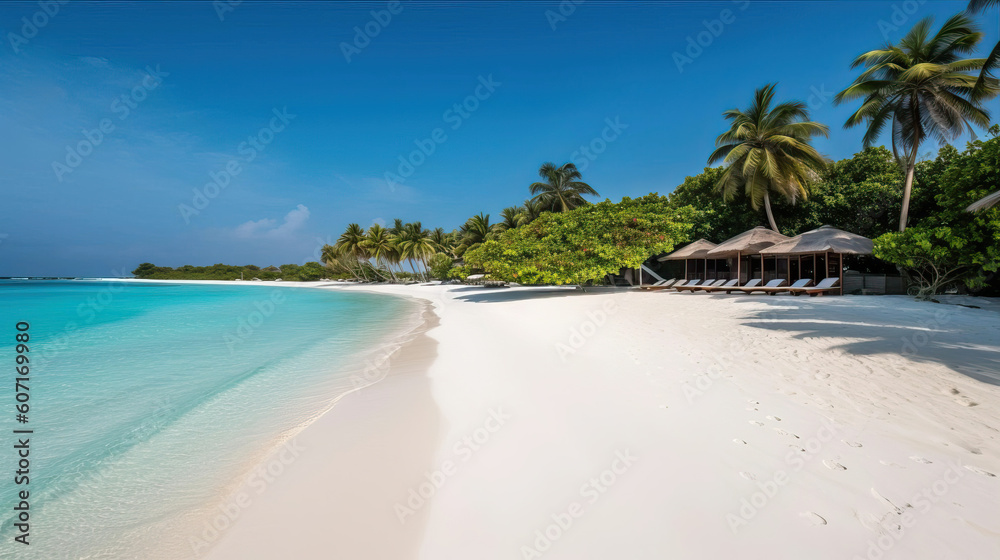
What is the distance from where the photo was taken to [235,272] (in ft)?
322

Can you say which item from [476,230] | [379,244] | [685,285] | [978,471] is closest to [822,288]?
[685,285]

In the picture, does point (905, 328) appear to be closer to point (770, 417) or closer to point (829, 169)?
point (770, 417)

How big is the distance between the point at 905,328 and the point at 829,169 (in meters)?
16.6

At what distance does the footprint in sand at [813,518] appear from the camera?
2242 millimetres

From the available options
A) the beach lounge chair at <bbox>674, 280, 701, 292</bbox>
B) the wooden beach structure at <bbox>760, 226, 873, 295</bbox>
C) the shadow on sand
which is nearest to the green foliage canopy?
the beach lounge chair at <bbox>674, 280, 701, 292</bbox>

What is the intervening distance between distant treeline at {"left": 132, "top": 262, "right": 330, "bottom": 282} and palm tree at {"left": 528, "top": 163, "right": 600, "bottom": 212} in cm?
5583

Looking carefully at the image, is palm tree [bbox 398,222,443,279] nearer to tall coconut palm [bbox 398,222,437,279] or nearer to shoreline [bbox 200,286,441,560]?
tall coconut palm [bbox 398,222,437,279]

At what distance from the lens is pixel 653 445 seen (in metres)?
3.28

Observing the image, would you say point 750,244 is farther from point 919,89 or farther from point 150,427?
point 150,427

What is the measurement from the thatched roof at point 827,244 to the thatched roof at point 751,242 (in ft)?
2.16

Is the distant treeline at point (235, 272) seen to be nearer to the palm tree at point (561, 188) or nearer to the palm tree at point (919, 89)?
the palm tree at point (561, 188)

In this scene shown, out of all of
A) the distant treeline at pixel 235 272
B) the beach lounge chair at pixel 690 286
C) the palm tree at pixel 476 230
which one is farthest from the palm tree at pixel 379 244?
the beach lounge chair at pixel 690 286

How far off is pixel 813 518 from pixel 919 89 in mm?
19642

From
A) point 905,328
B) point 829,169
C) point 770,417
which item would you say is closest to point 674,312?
point 905,328
